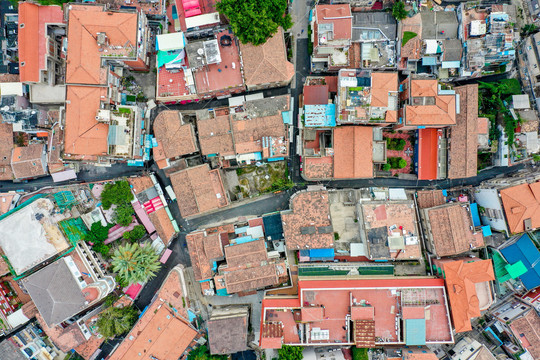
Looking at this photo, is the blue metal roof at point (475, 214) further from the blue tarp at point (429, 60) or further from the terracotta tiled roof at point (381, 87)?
the blue tarp at point (429, 60)

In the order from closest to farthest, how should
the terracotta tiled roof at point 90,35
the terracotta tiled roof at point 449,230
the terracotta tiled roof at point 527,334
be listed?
the terracotta tiled roof at point 90,35, the terracotta tiled roof at point 527,334, the terracotta tiled roof at point 449,230

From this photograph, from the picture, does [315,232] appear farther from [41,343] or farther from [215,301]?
[41,343]

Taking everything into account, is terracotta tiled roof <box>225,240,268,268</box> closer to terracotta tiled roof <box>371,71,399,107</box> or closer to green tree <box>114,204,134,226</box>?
green tree <box>114,204,134,226</box>

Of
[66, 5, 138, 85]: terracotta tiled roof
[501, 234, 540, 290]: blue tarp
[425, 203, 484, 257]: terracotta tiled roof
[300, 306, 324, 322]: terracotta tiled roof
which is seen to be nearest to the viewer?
[66, 5, 138, 85]: terracotta tiled roof

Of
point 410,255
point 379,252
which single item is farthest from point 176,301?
point 410,255

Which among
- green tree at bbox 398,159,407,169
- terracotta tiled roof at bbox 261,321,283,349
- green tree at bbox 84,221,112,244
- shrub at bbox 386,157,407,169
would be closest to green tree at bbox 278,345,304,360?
terracotta tiled roof at bbox 261,321,283,349

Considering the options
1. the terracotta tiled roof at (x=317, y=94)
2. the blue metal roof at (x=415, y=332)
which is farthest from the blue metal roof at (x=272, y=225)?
the blue metal roof at (x=415, y=332)
